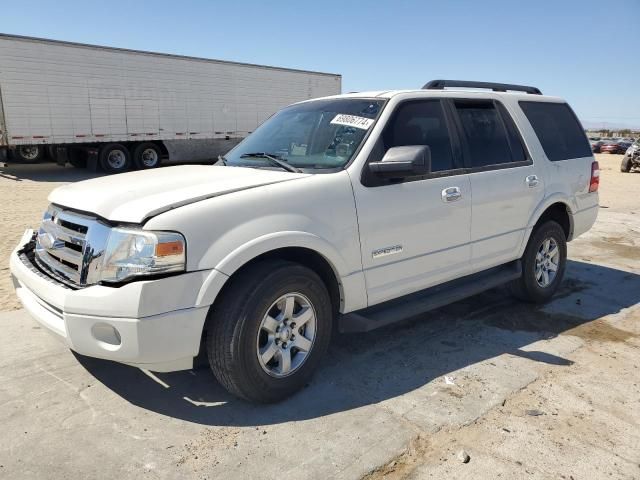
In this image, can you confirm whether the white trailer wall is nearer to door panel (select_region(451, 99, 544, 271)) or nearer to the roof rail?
the roof rail

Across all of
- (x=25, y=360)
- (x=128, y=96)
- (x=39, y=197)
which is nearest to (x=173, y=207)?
(x=25, y=360)

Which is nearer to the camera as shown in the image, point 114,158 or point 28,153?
point 28,153

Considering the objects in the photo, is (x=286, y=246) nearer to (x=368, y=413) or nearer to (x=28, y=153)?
(x=368, y=413)

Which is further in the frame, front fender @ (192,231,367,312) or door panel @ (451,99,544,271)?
door panel @ (451,99,544,271)

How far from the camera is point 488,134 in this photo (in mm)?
4473

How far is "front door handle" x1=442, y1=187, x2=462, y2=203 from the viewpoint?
390cm

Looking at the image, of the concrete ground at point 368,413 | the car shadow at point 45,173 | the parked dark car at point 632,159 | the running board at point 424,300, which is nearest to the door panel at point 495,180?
the running board at point 424,300

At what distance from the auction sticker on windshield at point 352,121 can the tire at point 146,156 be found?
15840 mm

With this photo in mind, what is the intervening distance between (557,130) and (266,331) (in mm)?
3743

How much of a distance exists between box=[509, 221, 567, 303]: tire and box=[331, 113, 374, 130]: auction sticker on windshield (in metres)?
2.18

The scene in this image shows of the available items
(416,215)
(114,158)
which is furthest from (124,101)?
(416,215)

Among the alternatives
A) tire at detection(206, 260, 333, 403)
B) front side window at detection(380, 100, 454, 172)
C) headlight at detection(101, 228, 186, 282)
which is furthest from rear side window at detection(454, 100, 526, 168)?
headlight at detection(101, 228, 186, 282)

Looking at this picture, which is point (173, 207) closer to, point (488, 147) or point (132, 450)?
point (132, 450)

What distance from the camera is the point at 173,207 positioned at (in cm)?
281
